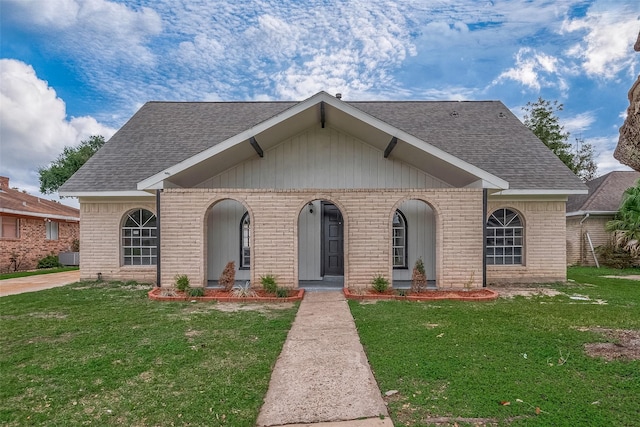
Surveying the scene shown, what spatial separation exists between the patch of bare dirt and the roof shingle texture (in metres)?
5.22

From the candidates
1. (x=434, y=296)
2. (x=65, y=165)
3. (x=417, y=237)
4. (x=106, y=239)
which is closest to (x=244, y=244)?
(x=106, y=239)

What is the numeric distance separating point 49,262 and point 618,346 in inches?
806

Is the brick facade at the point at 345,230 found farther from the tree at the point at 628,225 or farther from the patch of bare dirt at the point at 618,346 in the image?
the tree at the point at 628,225

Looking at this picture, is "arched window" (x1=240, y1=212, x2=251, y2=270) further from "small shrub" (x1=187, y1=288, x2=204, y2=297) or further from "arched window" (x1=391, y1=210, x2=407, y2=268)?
"arched window" (x1=391, y1=210, x2=407, y2=268)

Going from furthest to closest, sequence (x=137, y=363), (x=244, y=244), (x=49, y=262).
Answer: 1. (x=49, y=262)
2. (x=244, y=244)
3. (x=137, y=363)

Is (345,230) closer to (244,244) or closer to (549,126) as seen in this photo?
(244,244)

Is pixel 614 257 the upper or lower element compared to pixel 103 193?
lower

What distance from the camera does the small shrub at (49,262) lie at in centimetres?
1609

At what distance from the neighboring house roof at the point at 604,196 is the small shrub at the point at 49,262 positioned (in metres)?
24.4

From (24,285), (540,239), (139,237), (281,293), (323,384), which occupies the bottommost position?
(24,285)

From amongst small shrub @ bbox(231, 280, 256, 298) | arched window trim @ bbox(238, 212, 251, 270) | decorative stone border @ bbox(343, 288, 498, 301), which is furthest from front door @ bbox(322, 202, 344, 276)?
small shrub @ bbox(231, 280, 256, 298)

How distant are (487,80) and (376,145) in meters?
12.3

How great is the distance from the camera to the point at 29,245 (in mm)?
15719

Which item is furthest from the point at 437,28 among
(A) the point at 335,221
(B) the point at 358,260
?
(B) the point at 358,260
